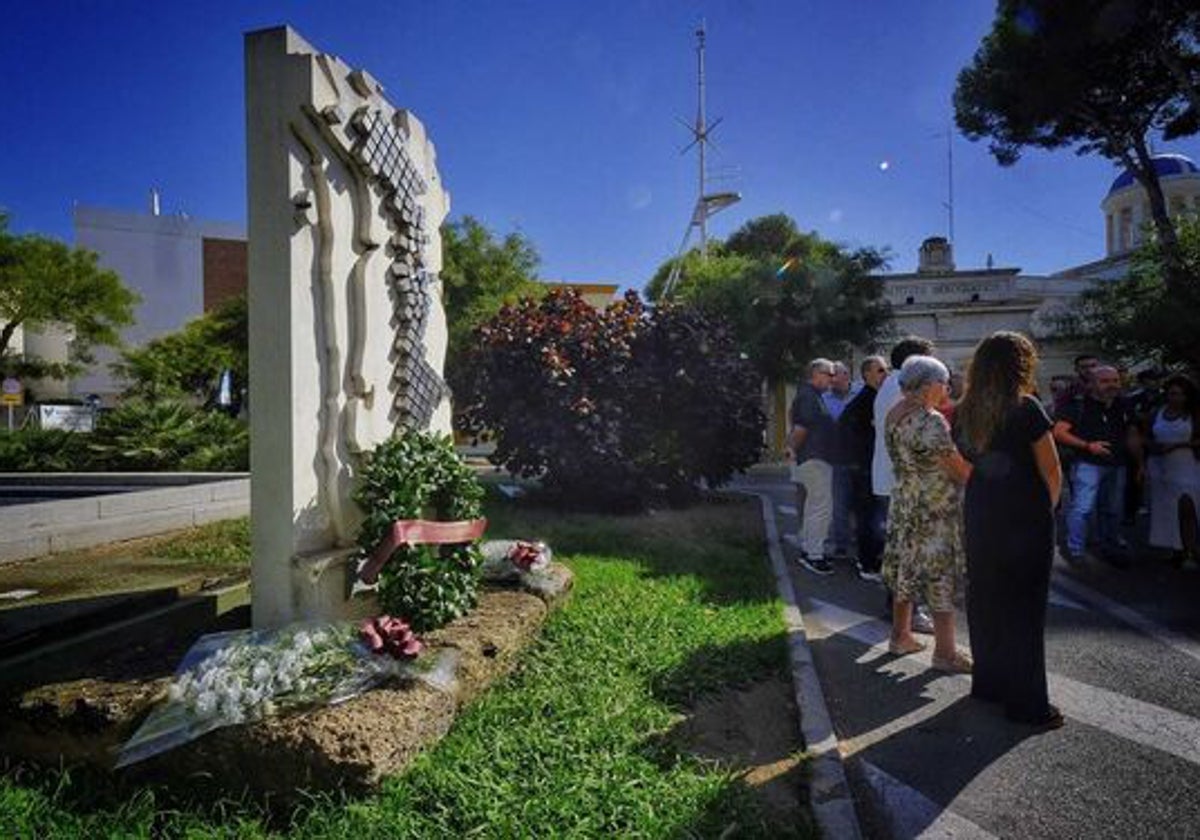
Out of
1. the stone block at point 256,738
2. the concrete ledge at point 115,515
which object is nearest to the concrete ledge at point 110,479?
the concrete ledge at point 115,515

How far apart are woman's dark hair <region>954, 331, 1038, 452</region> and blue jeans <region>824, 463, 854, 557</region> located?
3.64 metres

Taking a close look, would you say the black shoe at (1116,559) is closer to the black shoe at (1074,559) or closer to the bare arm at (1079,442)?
the black shoe at (1074,559)

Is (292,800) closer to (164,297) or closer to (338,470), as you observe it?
(338,470)

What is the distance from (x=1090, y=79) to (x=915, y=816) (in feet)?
63.4

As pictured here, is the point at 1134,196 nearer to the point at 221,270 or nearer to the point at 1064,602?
the point at 1064,602

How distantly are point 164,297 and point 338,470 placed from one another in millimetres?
51444

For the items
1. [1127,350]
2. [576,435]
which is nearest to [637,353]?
[576,435]

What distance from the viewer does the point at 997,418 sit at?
3.81 meters

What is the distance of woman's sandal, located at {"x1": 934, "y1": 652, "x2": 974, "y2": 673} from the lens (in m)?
4.30

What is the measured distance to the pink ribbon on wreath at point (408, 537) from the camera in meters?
3.65

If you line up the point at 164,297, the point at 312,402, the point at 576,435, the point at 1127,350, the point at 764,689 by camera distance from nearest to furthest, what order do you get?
the point at 312,402 → the point at 764,689 → the point at 576,435 → the point at 1127,350 → the point at 164,297

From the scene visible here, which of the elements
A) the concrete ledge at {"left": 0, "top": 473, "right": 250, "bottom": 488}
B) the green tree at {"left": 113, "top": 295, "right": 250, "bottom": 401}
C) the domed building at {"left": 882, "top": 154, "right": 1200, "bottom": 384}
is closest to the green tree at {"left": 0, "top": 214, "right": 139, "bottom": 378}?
the green tree at {"left": 113, "top": 295, "right": 250, "bottom": 401}

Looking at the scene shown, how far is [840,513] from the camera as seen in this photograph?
7.60 m

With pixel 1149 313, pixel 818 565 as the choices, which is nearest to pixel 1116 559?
pixel 818 565
